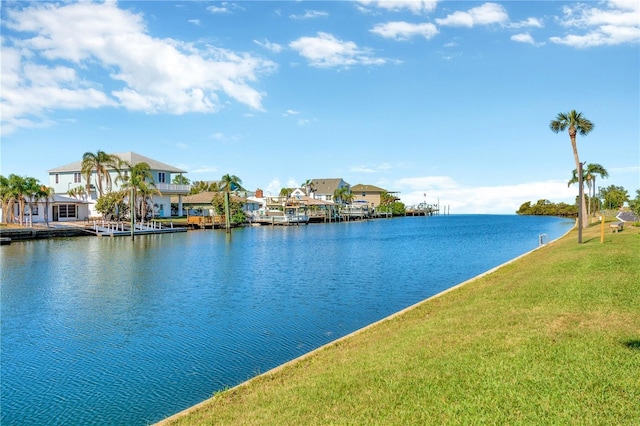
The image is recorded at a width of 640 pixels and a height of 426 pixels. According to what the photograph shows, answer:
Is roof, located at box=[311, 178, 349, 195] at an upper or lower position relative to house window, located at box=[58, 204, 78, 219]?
upper

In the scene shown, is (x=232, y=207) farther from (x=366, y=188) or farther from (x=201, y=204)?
(x=366, y=188)

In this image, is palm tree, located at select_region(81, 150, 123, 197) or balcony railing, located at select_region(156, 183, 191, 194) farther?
balcony railing, located at select_region(156, 183, 191, 194)

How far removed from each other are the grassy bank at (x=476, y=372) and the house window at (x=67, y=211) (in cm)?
7320

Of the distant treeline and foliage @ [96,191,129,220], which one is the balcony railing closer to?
foliage @ [96,191,129,220]

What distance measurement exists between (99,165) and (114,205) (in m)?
8.92

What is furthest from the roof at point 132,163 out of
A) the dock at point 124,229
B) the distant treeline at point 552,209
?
the distant treeline at point 552,209

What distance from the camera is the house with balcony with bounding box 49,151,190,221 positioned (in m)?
82.2

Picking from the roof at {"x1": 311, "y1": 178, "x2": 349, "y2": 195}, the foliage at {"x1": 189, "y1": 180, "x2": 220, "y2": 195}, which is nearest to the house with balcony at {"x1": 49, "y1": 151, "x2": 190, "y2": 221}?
the foliage at {"x1": 189, "y1": 180, "x2": 220, "y2": 195}

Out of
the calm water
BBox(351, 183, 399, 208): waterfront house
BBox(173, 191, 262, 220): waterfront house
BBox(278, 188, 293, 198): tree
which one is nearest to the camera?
the calm water

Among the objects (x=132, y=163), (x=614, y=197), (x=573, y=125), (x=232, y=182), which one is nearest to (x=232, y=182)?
(x=232, y=182)

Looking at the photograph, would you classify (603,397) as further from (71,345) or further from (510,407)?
(71,345)

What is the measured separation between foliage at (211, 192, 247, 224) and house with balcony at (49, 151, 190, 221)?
5.53 metres

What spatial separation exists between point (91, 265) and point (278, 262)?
12648 millimetres

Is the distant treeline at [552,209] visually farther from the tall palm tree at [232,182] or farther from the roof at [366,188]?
the tall palm tree at [232,182]
